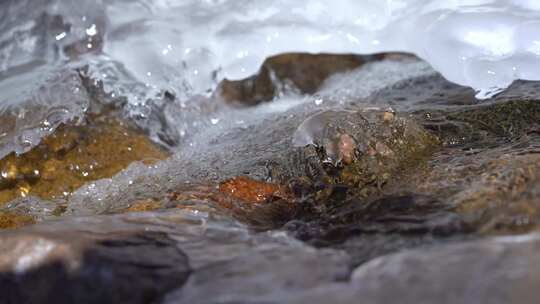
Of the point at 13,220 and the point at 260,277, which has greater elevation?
the point at 260,277

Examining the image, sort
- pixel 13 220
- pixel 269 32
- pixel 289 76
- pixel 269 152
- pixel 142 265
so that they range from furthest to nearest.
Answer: pixel 289 76
pixel 269 32
pixel 269 152
pixel 13 220
pixel 142 265

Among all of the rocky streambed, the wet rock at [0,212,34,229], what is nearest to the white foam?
the rocky streambed

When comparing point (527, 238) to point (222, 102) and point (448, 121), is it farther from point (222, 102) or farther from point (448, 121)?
point (222, 102)

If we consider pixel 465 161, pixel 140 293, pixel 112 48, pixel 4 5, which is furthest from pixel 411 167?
pixel 4 5


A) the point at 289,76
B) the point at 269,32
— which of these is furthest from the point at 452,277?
the point at 289,76

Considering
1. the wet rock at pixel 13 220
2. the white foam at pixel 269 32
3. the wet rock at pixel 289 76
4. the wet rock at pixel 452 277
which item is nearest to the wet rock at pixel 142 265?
the wet rock at pixel 452 277

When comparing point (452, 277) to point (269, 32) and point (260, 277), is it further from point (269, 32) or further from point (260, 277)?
point (269, 32)

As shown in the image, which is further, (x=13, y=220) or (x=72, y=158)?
(x=72, y=158)

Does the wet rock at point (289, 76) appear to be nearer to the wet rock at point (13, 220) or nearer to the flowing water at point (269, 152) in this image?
the flowing water at point (269, 152)

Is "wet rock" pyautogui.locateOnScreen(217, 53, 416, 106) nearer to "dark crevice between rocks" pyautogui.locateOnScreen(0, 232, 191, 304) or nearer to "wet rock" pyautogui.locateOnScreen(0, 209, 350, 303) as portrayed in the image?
"wet rock" pyautogui.locateOnScreen(0, 209, 350, 303)
